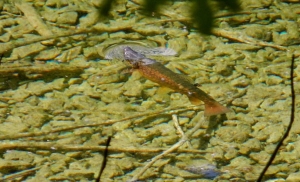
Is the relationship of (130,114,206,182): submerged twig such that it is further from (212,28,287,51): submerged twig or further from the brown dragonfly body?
(212,28,287,51): submerged twig

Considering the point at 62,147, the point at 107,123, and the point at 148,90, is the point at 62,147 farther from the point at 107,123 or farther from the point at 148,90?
the point at 148,90

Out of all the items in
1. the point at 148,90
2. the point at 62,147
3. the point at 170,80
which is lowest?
the point at 62,147

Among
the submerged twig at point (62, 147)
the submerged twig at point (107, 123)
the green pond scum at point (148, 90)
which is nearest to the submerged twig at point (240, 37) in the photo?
the green pond scum at point (148, 90)

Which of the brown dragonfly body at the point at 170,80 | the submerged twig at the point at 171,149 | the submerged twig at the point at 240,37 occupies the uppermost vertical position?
the submerged twig at the point at 240,37

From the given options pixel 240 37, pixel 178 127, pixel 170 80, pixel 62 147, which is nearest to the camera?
pixel 62 147

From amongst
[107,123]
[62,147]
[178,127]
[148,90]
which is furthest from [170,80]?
[62,147]

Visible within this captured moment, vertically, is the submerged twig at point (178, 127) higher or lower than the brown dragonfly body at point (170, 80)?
lower

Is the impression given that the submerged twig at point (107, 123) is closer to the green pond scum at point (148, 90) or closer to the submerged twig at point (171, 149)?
the green pond scum at point (148, 90)

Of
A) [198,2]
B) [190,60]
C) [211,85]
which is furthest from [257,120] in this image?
[198,2]
